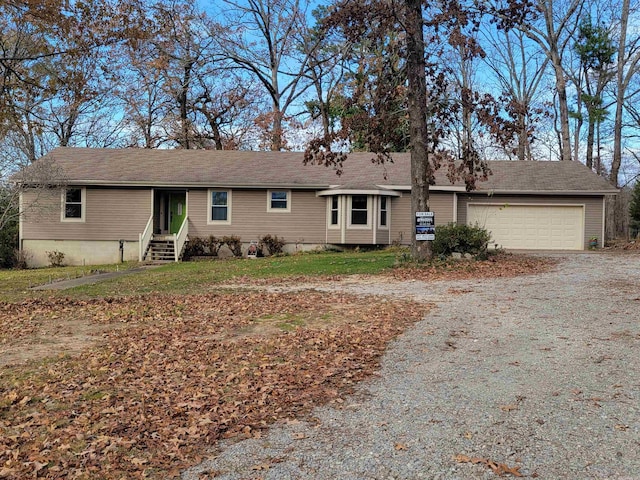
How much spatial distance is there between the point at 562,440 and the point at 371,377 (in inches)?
73.3

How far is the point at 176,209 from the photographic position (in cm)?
2114

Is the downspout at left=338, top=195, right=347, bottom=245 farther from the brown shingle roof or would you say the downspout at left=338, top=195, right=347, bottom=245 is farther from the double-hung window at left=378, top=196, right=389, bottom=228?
the double-hung window at left=378, top=196, right=389, bottom=228

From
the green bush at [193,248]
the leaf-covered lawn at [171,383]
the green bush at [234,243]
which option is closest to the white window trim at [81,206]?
the green bush at [193,248]

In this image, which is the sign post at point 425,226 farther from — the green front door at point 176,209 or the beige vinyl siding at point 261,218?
the green front door at point 176,209

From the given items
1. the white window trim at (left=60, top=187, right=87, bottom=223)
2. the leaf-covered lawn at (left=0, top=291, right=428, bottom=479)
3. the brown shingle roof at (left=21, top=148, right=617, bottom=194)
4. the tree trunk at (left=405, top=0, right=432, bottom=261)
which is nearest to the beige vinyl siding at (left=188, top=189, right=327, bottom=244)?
the brown shingle roof at (left=21, top=148, right=617, bottom=194)

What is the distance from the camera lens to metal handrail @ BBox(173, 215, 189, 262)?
18922 millimetres

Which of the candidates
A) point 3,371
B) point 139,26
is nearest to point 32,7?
point 139,26

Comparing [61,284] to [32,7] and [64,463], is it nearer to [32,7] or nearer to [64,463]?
[32,7]

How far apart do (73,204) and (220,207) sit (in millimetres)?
5621

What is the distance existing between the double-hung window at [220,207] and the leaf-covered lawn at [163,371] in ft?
34.9

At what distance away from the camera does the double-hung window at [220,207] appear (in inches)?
800

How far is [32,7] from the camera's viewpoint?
380 inches

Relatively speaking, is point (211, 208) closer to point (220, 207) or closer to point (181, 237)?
point (220, 207)

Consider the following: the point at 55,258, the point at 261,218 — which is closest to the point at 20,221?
the point at 55,258
